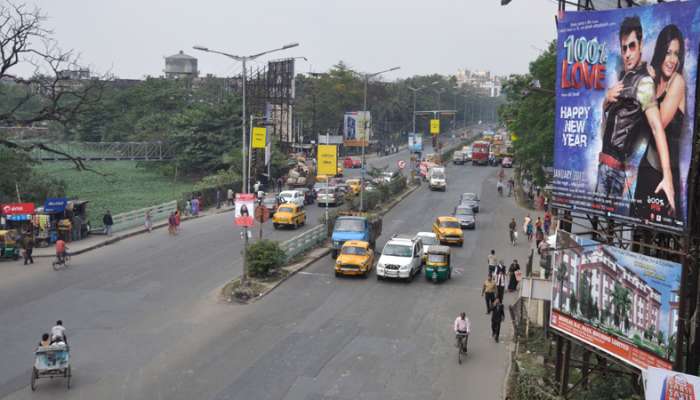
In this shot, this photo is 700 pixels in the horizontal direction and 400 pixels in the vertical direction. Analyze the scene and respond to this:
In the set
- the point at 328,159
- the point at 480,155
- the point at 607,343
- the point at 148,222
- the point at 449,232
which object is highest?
the point at 328,159

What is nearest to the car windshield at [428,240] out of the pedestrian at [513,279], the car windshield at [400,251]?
the car windshield at [400,251]

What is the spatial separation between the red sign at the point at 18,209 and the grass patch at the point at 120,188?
59.7 feet

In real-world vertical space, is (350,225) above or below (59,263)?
above

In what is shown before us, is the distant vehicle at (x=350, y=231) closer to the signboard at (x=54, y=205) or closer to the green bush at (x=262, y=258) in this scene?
the green bush at (x=262, y=258)

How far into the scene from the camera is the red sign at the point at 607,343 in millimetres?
12695

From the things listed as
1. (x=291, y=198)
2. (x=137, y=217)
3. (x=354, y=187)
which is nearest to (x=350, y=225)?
(x=137, y=217)

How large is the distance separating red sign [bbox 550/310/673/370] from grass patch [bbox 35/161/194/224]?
139 feet

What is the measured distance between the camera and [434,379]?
60.6 ft

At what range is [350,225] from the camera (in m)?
35.3

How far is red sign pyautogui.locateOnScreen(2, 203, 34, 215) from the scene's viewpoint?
32906 mm

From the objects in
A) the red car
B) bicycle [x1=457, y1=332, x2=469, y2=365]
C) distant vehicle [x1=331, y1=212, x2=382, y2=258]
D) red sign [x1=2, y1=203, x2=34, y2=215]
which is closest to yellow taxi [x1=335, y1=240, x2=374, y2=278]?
distant vehicle [x1=331, y1=212, x2=382, y2=258]

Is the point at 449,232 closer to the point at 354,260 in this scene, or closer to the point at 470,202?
the point at 354,260

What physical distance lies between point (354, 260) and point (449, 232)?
34.9ft

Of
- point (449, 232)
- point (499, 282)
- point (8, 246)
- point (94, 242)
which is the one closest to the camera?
point (499, 282)
